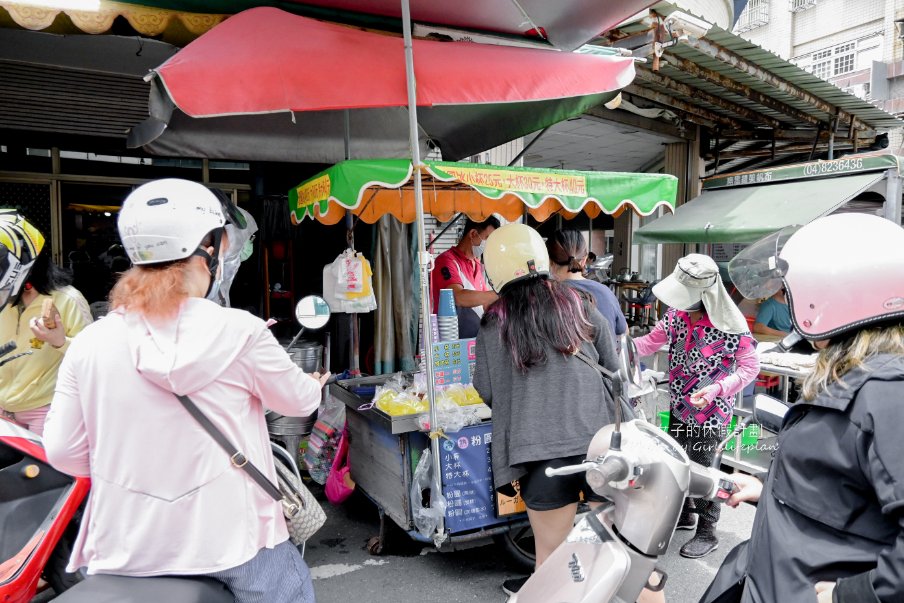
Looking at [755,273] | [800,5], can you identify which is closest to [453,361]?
[755,273]

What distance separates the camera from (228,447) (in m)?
Answer: 1.56

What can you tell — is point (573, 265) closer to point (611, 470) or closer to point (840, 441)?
point (611, 470)

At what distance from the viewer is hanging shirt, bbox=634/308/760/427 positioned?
3539mm

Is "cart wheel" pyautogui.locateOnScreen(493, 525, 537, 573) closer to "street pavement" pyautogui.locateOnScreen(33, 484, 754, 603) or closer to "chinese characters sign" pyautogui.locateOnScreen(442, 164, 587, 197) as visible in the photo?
"street pavement" pyautogui.locateOnScreen(33, 484, 754, 603)

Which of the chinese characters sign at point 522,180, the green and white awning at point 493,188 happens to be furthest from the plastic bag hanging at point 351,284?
the chinese characters sign at point 522,180

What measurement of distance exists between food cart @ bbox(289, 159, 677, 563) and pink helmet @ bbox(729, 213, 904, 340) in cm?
206

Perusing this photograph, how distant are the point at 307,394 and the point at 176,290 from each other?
48 cm

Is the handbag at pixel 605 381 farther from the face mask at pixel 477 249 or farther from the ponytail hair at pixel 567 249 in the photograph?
the face mask at pixel 477 249

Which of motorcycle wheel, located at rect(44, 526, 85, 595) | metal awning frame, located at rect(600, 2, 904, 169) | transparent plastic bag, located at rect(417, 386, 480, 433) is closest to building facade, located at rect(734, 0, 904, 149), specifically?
metal awning frame, located at rect(600, 2, 904, 169)

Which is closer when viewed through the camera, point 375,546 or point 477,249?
point 375,546

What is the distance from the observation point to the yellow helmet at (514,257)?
2.66 meters

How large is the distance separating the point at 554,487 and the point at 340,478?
2.18 metres

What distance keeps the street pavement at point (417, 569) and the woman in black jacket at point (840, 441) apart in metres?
2.15

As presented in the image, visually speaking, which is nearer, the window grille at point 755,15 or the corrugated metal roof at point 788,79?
the corrugated metal roof at point 788,79
